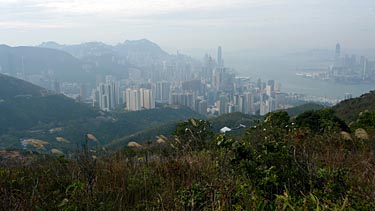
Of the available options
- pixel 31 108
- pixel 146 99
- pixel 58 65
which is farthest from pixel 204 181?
pixel 58 65

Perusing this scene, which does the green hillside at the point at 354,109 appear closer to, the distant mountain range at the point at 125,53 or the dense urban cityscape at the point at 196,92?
the dense urban cityscape at the point at 196,92

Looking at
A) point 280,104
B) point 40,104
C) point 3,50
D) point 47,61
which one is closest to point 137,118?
Result: point 40,104

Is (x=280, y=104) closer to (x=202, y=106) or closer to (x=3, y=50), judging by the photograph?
(x=202, y=106)

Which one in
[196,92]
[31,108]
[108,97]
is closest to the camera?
[31,108]

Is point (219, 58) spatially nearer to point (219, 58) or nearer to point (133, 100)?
point (219, 58)

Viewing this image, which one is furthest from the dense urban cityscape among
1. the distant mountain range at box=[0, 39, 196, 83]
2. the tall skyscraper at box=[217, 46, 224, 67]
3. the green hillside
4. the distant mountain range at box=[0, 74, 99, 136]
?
the green hillside

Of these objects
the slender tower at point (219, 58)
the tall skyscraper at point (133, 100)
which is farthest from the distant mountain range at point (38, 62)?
the tall skyscraper at point (133, 100)

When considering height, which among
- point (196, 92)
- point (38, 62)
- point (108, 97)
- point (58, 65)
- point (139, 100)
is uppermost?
point (38, 62)

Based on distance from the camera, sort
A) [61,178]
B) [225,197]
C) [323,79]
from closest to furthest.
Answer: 1. [225,197]
2. [61,178]
3. [323,79]
